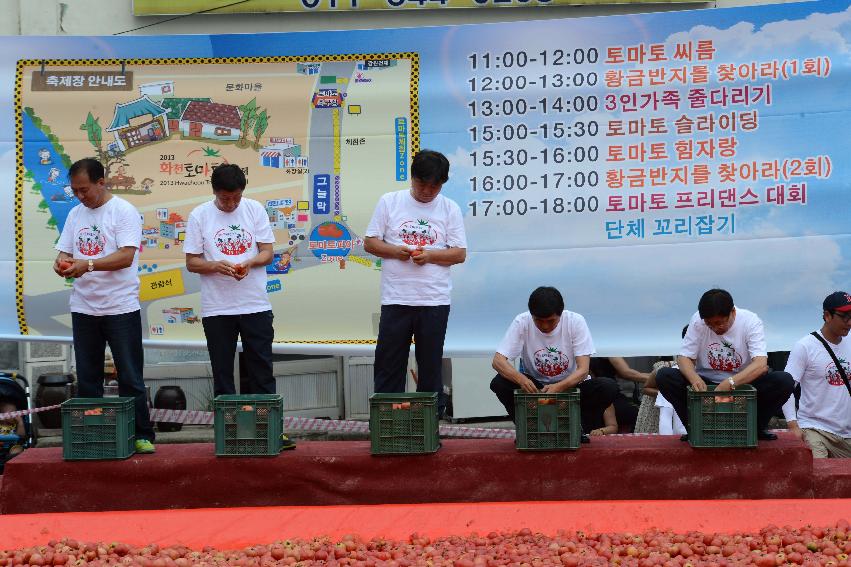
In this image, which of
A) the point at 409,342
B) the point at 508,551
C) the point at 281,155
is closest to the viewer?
the point at 508,551

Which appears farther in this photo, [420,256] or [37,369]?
[37,369]

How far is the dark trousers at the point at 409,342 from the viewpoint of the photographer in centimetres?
581

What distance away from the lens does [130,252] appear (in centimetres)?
575

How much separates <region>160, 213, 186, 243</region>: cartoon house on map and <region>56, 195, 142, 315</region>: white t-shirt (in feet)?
2.62

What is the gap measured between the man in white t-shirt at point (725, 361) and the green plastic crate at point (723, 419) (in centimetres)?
6

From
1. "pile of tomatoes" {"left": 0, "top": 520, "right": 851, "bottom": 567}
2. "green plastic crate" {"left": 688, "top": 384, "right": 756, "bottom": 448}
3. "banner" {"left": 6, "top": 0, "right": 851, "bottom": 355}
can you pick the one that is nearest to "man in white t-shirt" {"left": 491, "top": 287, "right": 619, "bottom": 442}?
"green plastic crate" {"left": 688, "top": 384, "right": 756, "bottom": 448}

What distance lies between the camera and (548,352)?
5.84 meters

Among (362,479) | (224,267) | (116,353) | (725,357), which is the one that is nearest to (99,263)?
(116,353)

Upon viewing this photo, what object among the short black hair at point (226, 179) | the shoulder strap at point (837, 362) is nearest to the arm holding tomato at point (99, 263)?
the short black hair at point (226, 179)

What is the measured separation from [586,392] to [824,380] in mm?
1228

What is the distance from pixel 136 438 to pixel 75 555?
1.07 m

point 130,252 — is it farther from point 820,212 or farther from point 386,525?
point 820,212

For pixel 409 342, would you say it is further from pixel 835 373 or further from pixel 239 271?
pixel 835 373

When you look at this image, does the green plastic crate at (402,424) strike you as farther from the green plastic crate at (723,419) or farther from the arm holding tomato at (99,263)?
the arm holding tomato at (99,263)
